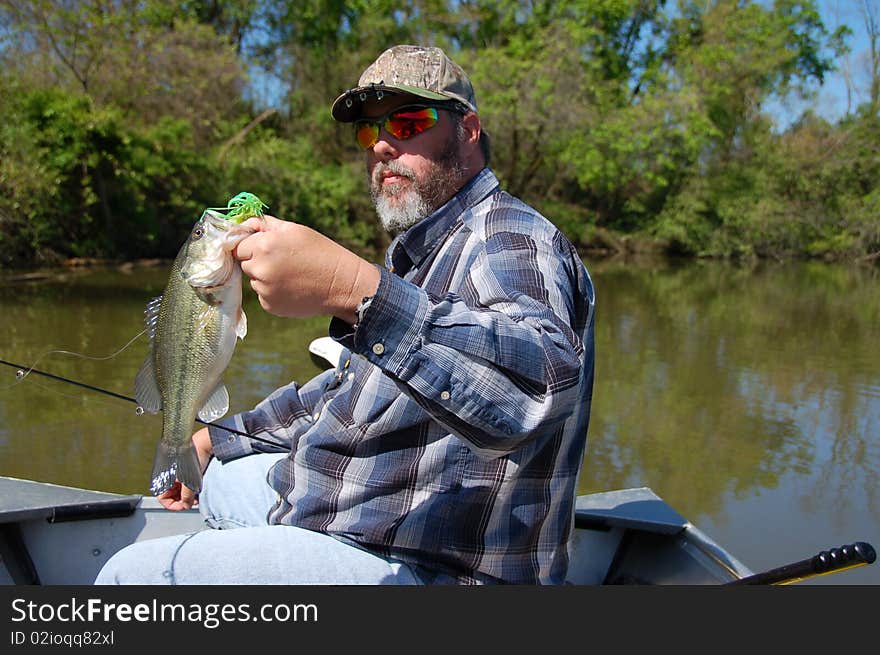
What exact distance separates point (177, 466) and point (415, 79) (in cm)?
133

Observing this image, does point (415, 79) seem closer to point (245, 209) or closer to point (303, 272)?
point (245, 209)

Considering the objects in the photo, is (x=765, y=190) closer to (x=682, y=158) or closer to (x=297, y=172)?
(x=682, y=158)

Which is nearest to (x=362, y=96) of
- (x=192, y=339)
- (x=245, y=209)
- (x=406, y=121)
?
(x=406, y=121)

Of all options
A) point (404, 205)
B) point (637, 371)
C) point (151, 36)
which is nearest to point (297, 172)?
point (151, 36)

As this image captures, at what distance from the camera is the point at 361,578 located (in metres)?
2.10

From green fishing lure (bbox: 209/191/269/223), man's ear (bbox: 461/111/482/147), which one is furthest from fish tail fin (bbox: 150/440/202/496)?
man's ear (bbox: 461/111/482/147)

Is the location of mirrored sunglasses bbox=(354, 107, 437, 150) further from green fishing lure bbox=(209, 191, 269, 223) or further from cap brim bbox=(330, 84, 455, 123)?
green fishing lure bbox=(209, 191, 269, 223)

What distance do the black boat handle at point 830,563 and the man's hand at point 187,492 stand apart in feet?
6.85

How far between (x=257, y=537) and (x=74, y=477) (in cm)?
429

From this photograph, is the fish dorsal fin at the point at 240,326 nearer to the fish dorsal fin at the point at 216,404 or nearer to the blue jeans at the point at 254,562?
the fish dorsal fin at the point at 216,404

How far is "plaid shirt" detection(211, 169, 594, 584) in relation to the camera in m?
1.68

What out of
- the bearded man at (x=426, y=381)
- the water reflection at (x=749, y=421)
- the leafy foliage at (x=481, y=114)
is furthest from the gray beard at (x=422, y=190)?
the leafy foliage at (x=481, y=114)

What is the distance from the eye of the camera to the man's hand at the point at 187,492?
10.8 ft

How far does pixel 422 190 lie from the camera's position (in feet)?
8.36
